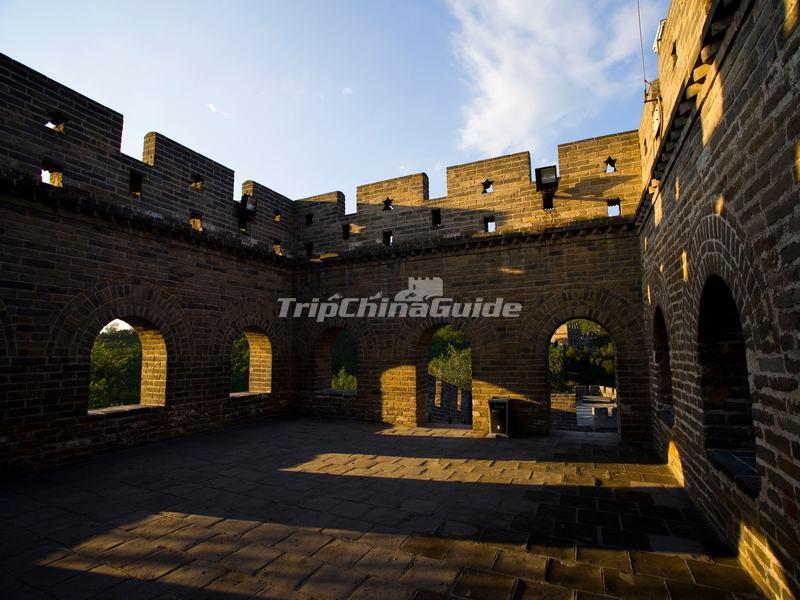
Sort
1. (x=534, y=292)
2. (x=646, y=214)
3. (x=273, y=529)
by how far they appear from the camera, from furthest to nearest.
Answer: (x=534, y=292) < (x=646, y=214) < (x=273, y=529)

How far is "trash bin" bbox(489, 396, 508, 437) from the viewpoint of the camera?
27.4 ft

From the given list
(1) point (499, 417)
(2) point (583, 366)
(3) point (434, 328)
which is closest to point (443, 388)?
(3) point (434, 328)

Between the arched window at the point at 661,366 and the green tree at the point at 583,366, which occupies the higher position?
the arched window at the point at 661,366

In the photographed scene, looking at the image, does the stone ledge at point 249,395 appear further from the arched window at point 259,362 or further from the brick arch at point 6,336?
the brick arch at point 6,336

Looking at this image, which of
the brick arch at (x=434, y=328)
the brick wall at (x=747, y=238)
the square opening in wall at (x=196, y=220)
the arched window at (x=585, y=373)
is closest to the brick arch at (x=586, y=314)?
the brick arch at (x=434, y=328)

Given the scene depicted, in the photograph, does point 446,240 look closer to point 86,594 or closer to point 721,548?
point 721,548

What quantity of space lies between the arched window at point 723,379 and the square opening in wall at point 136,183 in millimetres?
10030

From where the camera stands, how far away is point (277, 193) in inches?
462

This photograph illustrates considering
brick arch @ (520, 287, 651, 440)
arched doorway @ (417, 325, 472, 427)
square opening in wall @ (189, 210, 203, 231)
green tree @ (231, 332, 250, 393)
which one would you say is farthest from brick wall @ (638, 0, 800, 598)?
green tree @ (231, 332, 250, 393)

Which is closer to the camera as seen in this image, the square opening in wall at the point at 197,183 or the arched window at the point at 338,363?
the square opening in wall at the point at 197,183

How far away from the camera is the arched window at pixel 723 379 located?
13.6 ft

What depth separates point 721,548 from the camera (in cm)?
361

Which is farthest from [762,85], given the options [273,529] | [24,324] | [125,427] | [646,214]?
[125,427]

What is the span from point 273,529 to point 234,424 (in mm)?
6127
